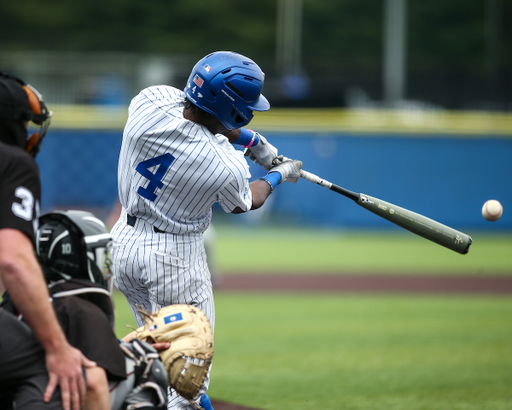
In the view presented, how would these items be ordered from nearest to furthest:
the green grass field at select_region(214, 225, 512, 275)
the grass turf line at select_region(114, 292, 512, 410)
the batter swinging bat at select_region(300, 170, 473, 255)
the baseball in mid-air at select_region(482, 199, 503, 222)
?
the batter swinging bat at select_region(300, 170, 473, 255) < the baseball in mid-air at select_region(482, 199, 503, 222) < the grass turf line at select_region(114, 292, 512, 410) < the green grass field at select_region(214, 225, 512, 275)

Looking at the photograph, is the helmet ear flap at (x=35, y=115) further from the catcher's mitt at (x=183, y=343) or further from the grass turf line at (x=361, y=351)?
the grass turf line at (x=361, y=351)

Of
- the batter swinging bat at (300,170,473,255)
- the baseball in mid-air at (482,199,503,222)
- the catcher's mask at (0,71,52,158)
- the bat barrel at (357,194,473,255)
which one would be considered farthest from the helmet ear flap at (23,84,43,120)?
the baseball in mid-air at (482,199,503,222)

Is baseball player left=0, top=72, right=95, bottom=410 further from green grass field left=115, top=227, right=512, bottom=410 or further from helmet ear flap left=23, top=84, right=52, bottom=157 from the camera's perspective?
green grass field left=115, top=227, right=512, bottom=410

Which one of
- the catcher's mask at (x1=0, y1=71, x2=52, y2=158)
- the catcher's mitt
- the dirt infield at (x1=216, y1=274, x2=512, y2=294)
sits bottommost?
A: the dirt infield at (x1=216, y1=274, x2=512, y2=294)

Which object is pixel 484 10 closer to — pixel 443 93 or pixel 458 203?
pixel 443 93

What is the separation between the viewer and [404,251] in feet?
52.2

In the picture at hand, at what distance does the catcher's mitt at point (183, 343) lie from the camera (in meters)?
3.01

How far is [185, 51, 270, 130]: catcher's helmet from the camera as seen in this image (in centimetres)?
363

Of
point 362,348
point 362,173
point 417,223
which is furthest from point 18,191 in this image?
point 362,173

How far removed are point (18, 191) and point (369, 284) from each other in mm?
9371

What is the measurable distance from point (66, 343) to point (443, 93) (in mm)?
24565

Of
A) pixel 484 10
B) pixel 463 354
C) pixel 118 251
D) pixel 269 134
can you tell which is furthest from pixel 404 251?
pixel 484 10

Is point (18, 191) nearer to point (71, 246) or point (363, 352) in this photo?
point (71, 246)

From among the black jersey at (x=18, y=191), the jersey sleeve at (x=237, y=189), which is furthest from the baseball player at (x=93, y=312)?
the jersey sleeve at (x=237, y=189)
